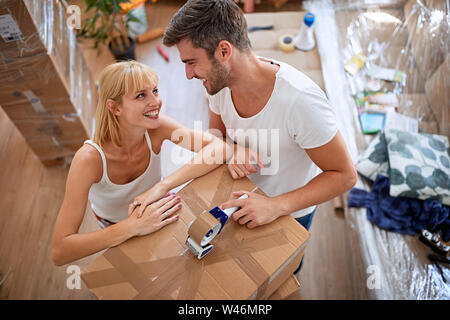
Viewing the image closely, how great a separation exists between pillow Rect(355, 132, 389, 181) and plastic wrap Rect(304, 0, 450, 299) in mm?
Result: 56

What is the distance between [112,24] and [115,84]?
1.54 meters

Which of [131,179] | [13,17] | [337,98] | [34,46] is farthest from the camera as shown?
[337,98]

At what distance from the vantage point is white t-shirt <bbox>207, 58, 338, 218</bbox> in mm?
1047

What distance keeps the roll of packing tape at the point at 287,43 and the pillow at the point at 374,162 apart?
889 millimetres

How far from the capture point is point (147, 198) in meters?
1.11

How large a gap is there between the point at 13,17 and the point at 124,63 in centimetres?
73

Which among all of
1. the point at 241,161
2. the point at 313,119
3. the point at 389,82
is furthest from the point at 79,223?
the point at 389,82

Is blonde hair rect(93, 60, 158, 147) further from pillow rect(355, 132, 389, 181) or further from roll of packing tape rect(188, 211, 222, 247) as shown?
pillow rect(355, 132, 389, 181)

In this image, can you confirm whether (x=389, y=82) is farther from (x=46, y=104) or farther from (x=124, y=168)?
(x=46, y=104)

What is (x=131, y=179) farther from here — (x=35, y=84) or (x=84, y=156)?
(x=35, y=84)

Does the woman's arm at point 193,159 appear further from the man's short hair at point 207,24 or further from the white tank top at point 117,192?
the man's short hair at point 207,24

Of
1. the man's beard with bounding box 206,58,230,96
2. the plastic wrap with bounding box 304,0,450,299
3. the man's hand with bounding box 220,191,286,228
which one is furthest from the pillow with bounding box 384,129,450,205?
the man's beard with bounding box 206,58,230,96
